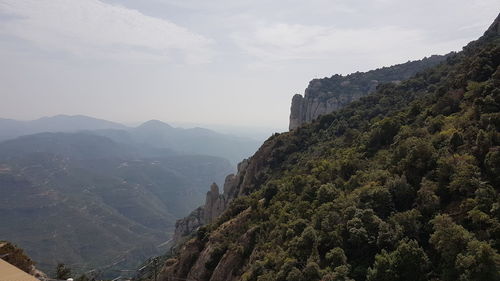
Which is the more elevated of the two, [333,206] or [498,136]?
[498,136]

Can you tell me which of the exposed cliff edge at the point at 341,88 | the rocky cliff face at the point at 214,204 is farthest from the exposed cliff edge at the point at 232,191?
the exposed cliff edge at the point at 341,88

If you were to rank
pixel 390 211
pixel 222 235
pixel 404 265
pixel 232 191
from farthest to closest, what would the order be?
1. pixel 232 191
2. pixel 222 235
3. pixel 390 211
4. pixel 404 265

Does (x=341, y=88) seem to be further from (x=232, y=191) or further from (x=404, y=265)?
(x=404, y=265)

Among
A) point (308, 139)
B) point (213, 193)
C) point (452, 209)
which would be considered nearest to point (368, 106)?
point (308, 139)

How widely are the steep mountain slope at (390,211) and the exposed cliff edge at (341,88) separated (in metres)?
71.8

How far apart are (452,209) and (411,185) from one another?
189 inches

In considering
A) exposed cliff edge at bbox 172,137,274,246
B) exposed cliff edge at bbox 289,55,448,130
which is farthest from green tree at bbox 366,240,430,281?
exposed cliff edge at bbox 289,55,448,130

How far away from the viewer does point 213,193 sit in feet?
303

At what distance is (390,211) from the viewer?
2950cm

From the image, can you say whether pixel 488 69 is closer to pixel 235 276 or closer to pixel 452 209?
pixel 452 209

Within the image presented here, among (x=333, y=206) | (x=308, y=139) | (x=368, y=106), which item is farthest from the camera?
(x=368, y=106)

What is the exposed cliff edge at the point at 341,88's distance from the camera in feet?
408

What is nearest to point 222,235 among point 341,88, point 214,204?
point 214,204

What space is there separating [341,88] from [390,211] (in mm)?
111369
